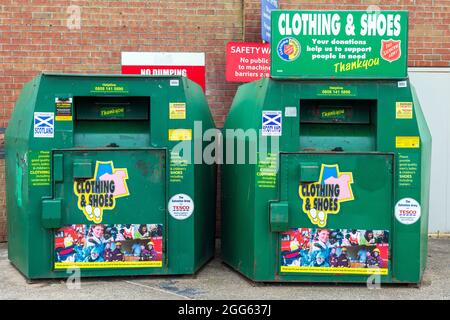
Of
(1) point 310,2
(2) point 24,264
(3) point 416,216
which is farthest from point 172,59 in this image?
(3) point 416,216

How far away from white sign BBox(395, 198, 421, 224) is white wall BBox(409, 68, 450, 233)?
112 inches

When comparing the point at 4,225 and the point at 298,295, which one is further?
the point at 4,225

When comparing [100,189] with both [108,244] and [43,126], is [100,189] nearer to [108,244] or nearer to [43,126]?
[108,244]

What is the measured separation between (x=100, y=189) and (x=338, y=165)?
2.14 m

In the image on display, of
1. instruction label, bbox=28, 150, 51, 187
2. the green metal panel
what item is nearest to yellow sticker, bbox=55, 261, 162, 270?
instruction label, bbox=28, 150, 51, 187

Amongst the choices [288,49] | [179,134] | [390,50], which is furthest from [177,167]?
[390,50]

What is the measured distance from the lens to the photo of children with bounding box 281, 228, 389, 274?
507cm

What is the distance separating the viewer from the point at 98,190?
5152mm

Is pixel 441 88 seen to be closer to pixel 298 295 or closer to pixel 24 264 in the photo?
pixel 298 295

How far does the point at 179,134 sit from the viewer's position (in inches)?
206

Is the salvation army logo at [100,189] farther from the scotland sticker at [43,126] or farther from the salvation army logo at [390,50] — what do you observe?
the salvation army logo at [390,50]

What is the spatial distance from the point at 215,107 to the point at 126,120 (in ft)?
7.54

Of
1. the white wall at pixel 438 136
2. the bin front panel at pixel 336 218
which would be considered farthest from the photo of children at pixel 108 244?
the white wall at pixel 438 136

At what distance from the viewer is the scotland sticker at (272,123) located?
504 cm
